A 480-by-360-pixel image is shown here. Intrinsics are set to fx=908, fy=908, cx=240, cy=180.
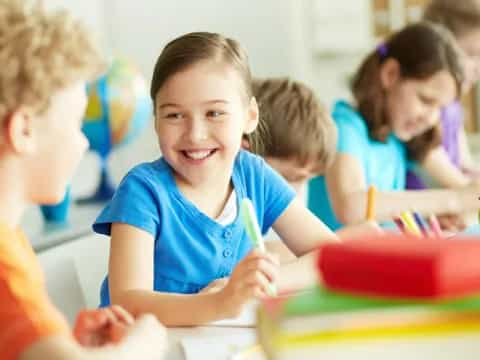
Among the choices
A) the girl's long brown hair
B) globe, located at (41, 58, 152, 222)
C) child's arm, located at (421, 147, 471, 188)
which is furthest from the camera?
globe, located at (41, 58, 152, 222)

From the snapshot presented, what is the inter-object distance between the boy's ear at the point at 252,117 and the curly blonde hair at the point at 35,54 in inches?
19.0

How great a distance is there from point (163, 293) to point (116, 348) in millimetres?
358

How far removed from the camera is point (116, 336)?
78 cm

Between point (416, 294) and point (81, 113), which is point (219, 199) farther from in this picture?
point (416, 294)

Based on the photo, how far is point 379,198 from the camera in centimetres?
165

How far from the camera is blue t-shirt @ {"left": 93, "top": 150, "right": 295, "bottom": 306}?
1103mm

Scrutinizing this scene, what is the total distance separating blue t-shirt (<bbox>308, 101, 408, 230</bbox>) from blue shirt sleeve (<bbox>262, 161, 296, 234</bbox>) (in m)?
0.54

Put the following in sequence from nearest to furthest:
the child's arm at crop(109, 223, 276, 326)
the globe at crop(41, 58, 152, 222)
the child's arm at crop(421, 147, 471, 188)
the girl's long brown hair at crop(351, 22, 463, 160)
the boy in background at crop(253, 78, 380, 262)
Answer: the child's arm at crop(109, 223, 276, 326), the boy in background at crop(253, 78, 380, 262), the girl's long brown hair at crop(351, 22, 463, 160), the child's arm at crop(421, 147, 471, 188), the globe at crop(41, 58, 152, 222)

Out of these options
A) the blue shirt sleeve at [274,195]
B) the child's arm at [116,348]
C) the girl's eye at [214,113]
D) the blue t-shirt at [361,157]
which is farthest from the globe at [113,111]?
the child's arm at [116,348]

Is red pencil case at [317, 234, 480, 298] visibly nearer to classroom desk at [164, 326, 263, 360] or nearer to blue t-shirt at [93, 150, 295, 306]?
classroom desk at [164, 326, 263, 360]

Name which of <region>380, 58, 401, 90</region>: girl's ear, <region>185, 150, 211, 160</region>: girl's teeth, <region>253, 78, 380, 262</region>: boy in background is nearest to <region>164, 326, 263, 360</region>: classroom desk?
<region>185, 150, 211, 160</region>: girl's teeth

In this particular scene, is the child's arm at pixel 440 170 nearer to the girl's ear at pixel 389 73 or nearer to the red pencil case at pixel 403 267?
the girl's ear at pixel 389 73

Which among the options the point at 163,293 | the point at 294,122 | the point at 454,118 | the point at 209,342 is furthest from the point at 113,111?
the point at 209,342

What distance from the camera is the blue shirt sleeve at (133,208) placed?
1083 millimetres
